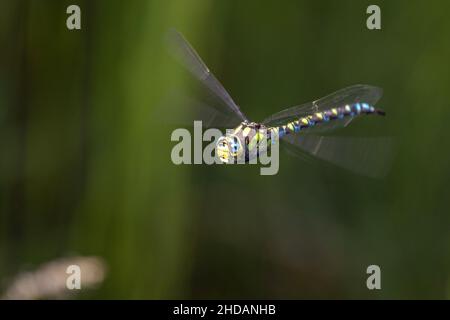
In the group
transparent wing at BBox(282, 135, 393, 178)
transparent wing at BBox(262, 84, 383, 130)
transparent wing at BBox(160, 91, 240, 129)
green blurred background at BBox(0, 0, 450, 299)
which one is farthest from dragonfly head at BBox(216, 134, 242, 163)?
green blurred background at BBox(0, 0, 450, 299)

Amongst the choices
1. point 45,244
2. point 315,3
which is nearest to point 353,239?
point 315,3

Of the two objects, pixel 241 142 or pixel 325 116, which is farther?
pixel 325 116

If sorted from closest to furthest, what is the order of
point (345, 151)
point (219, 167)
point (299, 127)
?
point (345, 151) < point (299, 127) < point (219, 167)

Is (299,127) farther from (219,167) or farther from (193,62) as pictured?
(219,167)

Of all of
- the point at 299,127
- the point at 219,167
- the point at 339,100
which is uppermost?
the point at 339,100

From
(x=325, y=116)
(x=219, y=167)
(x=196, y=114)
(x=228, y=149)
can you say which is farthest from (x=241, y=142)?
(x=219, y=167)

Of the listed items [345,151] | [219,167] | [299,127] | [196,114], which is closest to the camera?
[345,151]

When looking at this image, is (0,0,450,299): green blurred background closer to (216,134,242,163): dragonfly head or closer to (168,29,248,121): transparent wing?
(168,29,248,121): transparent wing
